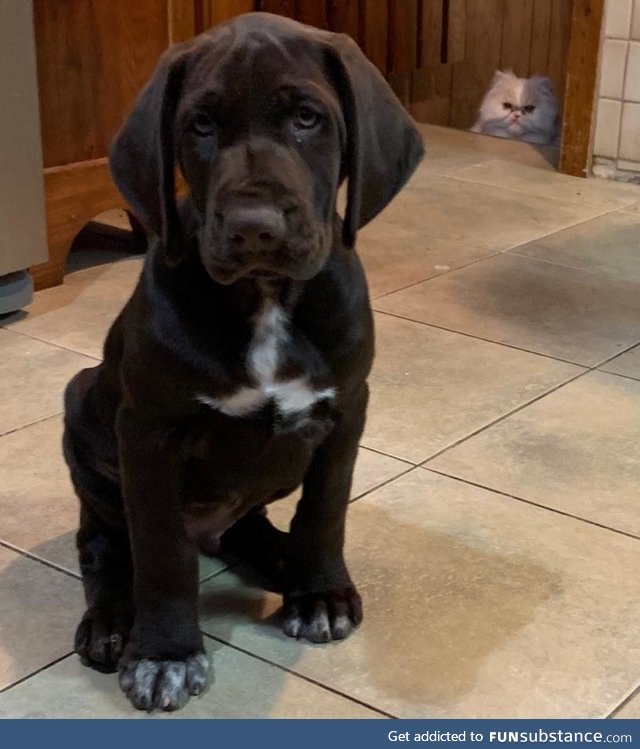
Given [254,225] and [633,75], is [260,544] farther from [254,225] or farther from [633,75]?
[633,75]

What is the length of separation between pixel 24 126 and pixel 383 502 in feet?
4.35

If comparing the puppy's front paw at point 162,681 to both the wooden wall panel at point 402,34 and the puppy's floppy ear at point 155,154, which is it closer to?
the puppy's floppy ear at point 155,154

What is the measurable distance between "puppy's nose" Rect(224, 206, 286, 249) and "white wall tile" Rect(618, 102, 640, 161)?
10.2ft

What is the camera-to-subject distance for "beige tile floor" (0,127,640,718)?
1.55 meters

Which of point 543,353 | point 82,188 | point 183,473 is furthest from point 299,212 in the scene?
point 82,188

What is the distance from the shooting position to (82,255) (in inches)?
132

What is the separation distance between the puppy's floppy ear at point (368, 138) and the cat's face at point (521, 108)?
3510 millimetres

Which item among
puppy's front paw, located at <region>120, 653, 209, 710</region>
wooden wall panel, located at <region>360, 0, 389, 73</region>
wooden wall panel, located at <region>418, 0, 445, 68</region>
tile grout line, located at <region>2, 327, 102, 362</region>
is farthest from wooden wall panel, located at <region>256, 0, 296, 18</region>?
puppy's front paw, located at <region>120, 653, 209, 710</region>

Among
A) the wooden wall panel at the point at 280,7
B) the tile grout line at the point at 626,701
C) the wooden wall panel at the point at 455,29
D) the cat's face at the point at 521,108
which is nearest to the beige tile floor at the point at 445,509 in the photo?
the tile grout line at the point at 626,701

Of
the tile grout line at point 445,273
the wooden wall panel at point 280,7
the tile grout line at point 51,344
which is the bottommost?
the tile grout line at point 51,344

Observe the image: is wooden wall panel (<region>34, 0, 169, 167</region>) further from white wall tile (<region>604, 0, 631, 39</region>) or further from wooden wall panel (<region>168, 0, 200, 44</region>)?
white wall tile (<region>604, 0, 631, 39</region>)

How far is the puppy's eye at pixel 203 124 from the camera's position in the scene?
1.34 metres

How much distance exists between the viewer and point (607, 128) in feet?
13.7

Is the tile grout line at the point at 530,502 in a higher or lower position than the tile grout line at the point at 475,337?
A: lower
